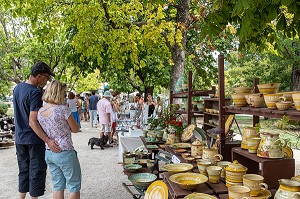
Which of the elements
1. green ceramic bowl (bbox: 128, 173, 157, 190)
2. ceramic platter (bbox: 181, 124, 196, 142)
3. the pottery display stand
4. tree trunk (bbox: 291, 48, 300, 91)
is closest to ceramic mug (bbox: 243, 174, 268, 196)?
the pottery display stand

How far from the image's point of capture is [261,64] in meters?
22.2

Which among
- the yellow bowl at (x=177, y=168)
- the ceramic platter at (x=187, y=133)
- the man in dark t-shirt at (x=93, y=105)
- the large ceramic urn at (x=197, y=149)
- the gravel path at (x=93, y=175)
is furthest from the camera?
the man in dark t-shirt at (x=93, y=105)

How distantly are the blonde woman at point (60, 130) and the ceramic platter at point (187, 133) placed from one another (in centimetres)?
193

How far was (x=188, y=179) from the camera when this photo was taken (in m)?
2.73

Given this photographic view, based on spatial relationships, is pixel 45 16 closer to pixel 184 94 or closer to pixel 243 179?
pixel 184 94

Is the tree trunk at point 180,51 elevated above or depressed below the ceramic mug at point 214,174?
above

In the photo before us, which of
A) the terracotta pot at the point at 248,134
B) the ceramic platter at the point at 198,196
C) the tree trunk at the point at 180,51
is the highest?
the tree trunk at the point at 180,51

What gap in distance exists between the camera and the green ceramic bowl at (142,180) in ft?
11.0

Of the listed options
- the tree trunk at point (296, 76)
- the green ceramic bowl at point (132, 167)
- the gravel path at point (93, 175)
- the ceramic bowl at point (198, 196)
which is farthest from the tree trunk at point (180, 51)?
the tree trunk at point (296, 76)

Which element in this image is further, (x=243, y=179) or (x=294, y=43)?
(x=294, y=43)

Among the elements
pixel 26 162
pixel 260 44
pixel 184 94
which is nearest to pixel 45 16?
pixel 184 94

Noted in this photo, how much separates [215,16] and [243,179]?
1688 millimetres

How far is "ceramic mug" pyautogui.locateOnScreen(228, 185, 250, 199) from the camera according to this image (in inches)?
83.9

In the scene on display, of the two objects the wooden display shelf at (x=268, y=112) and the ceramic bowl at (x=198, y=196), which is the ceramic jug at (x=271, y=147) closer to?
the wooden display shelf at (x=268, y=112)
